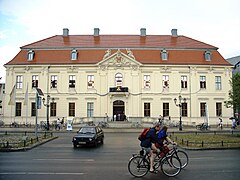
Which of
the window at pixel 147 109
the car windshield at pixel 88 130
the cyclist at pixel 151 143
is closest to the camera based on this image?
the cyclist at pixel 151 143

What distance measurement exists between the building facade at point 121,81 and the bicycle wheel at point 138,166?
118ft

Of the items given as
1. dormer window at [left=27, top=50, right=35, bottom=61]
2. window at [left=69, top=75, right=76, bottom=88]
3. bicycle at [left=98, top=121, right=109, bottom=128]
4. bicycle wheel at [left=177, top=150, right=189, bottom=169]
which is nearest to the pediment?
window at [left=69, top=75, right=76, bottom=88]

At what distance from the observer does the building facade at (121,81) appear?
46688 millimetres

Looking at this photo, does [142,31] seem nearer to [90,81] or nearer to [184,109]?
[90,81]

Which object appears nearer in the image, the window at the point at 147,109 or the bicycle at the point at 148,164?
the bicycle at the point at 148,164

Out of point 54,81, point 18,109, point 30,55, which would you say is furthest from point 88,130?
point 30,55

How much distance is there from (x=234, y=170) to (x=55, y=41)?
4585cm

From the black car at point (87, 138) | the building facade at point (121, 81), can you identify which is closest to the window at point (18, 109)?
the building facade at point (121, 81)

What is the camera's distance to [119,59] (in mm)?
46688

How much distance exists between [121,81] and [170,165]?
3715 centimetres

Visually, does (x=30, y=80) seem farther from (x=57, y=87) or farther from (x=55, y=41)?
(x=55, y=41)

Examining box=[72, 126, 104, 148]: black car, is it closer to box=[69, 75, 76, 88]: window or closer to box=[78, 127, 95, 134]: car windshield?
box=[78, 127, 95, 134]: car windshield

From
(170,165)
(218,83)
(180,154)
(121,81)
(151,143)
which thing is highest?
(121,81)

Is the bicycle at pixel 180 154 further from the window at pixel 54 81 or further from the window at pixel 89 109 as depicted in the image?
the window at pixel 54 81
